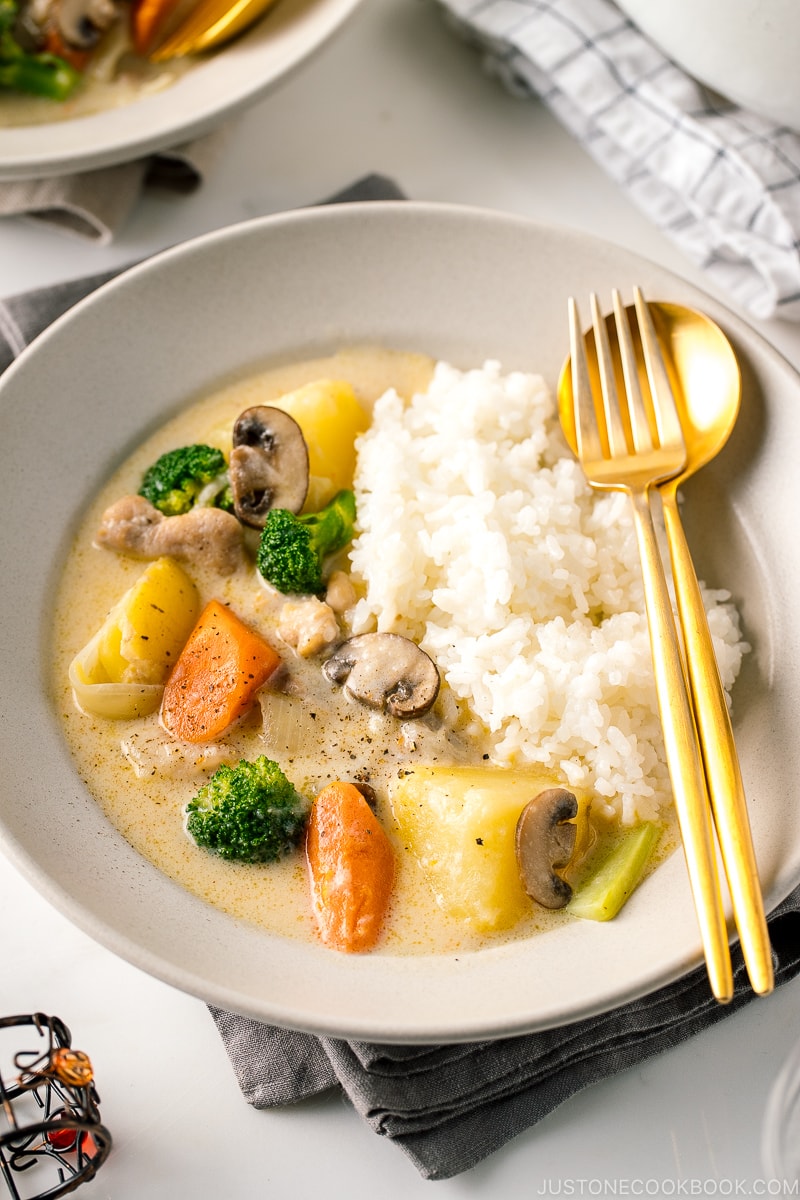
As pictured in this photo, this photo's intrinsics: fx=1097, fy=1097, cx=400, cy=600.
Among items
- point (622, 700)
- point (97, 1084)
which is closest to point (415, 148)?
point (622, 700)

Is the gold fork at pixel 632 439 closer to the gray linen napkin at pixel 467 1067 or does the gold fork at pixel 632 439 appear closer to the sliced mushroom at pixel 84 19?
the gray linen napkin at pixel 467 1067

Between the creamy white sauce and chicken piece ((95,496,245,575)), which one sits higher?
chicken piece ((95,496,245,575))

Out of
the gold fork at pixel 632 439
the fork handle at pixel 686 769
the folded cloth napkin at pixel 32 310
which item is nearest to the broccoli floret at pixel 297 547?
the gold fork at pixel 632 439

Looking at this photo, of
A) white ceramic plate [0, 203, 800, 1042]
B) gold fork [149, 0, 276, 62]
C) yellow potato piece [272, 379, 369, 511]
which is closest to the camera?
white ceramic plate [0, 203, 800, 1042]

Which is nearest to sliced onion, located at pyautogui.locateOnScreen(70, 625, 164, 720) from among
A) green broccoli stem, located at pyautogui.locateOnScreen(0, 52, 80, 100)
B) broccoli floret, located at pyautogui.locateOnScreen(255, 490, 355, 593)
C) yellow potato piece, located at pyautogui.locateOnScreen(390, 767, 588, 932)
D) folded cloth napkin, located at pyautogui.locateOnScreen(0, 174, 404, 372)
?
broccoli floret, located at pyautogui.locateOnScreen(255, 490, 355, 593)

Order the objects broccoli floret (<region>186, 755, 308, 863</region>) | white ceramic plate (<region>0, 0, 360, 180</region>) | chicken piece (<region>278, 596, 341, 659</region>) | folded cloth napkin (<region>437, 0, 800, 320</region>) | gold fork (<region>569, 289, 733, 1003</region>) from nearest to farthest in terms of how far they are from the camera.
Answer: broccoli floret (<region>186, 755, 308, 863</region>)
gold fork (<region>569, 289, 733, 1003</region>)
chicken piece (<region>278, 596, 341, 659</region>)
white ceramic plate (<region>0, 0, 360, 180</region>)
folded cloth napkin (<region>437, 0, 800, 320</region>)

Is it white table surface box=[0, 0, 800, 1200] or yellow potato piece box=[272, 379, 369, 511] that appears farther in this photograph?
yellow potato piece box=[272, 379, 369, 511]

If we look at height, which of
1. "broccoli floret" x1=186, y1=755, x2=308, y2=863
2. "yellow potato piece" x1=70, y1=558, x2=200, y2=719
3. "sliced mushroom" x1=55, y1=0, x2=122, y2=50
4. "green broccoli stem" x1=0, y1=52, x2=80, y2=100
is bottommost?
"broccoli floret" x1=186, y1=755, x2=308, y2=863

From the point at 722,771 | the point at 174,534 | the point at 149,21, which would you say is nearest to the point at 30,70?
the point at 149,21

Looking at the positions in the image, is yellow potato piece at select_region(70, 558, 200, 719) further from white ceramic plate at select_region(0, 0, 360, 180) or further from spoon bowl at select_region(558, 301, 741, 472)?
white ceramic plate at select_region(0, 0, 360, 180)
